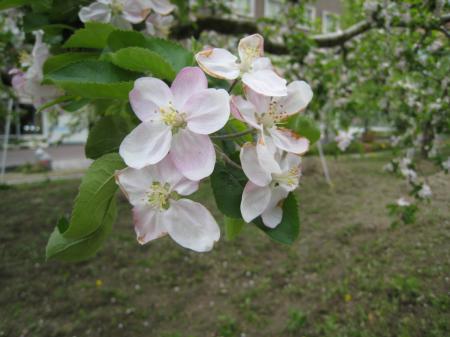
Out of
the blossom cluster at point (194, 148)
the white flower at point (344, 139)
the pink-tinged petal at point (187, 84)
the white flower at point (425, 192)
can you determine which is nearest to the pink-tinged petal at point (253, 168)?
the blossom cluster at point (194, 148)

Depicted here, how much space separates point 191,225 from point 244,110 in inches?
7.1

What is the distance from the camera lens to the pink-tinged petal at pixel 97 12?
0.82 metres

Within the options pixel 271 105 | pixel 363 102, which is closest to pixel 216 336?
pixel 271 105

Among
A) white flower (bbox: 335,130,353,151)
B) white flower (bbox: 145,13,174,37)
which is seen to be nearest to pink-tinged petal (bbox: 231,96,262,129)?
white flower (bbox: 145,13,174,37)

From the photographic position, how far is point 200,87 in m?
0.54

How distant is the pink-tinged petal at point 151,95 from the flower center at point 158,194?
0.10 metres

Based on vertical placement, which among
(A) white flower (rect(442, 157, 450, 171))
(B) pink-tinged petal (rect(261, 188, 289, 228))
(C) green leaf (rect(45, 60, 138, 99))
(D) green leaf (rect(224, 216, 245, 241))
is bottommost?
(A) white flower (rect(442, 157, 450, 171))

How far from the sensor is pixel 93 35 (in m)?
0.69

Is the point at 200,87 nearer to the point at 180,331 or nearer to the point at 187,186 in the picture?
the point at 187,186

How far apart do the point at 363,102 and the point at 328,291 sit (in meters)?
1.75

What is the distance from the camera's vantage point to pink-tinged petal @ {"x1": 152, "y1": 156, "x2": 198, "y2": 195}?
531mm

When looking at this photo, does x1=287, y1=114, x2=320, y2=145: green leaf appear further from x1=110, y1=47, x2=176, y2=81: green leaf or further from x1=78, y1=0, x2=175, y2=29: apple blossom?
x1=78, y1=0, x2=175, y2=29: apple blossom

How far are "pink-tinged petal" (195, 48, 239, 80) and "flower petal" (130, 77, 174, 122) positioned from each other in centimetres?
6

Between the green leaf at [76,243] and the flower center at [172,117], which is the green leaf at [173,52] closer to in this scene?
the flower center at [172,117]
